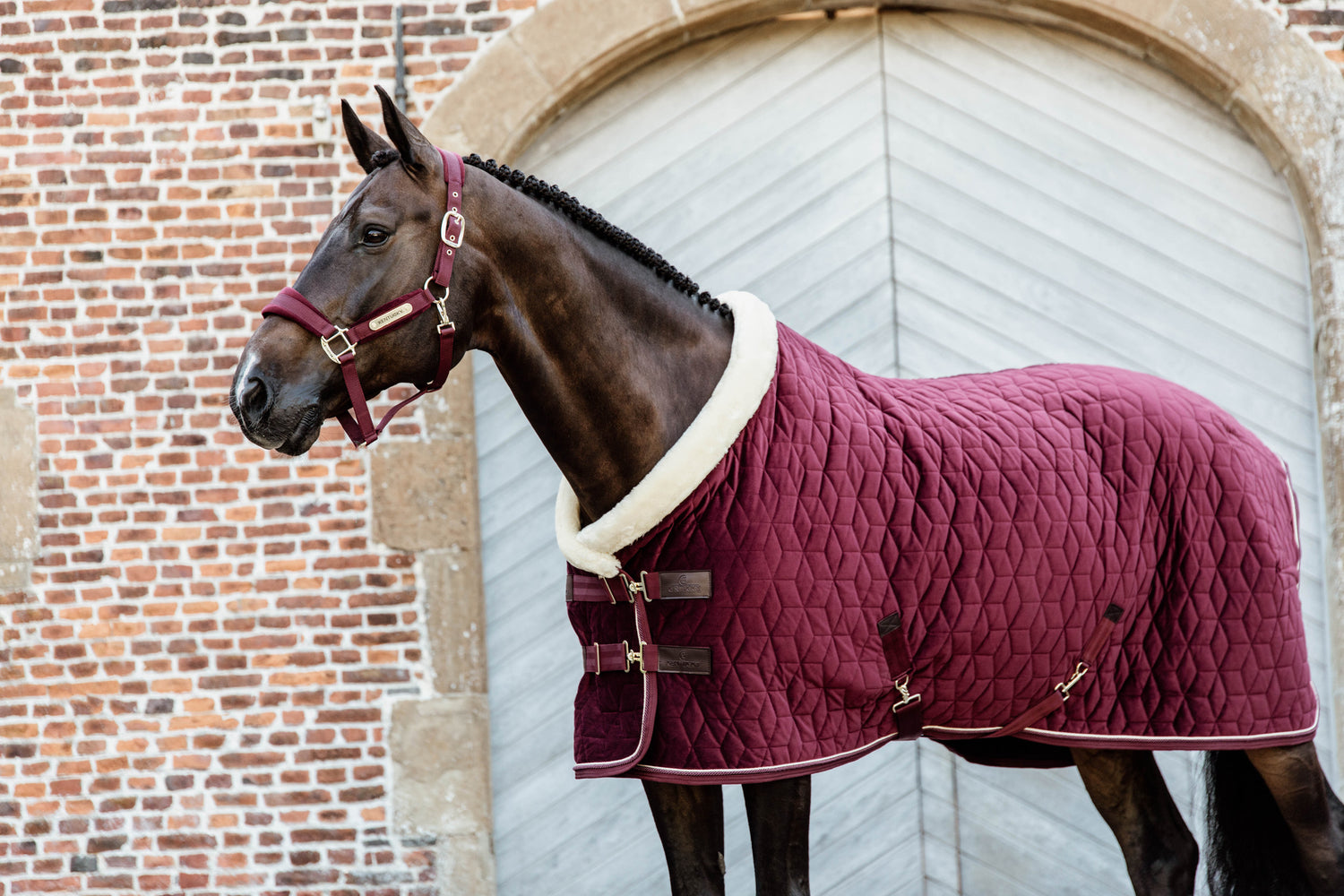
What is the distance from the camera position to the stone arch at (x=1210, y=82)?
3.90 metres

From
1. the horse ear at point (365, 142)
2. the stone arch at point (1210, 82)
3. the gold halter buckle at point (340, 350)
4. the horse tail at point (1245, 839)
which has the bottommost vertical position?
the horse tail at point (1245, 839)

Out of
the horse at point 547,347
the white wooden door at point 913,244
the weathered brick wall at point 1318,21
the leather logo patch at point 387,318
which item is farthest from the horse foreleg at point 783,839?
the weathered brick wall at point 1318,21

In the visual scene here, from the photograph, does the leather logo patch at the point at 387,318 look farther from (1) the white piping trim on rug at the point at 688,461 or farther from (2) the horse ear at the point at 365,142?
(1) the white piping trim on rug at the point at 688,461

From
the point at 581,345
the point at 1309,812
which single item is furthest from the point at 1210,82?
the point at 581,345

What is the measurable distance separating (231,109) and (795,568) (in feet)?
9.42

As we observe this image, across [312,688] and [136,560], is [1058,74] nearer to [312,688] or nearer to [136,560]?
[312,688]

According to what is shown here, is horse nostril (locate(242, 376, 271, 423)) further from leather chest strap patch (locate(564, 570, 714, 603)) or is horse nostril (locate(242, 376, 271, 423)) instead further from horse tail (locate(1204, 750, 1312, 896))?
horse tail (locate(1204, 750, 1312, 896))

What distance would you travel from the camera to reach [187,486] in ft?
12.9

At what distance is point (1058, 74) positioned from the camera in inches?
161

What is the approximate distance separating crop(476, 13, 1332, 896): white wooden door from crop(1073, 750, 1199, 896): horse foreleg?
129 cm

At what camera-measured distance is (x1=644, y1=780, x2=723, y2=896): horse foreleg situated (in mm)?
2439

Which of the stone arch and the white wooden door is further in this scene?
the white wooden door

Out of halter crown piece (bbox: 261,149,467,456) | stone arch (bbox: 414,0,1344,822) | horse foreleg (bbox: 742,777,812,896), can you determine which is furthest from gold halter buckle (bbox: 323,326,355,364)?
stone arch (bbox: 414,0,1344,822)

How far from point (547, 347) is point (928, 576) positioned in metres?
0.96
